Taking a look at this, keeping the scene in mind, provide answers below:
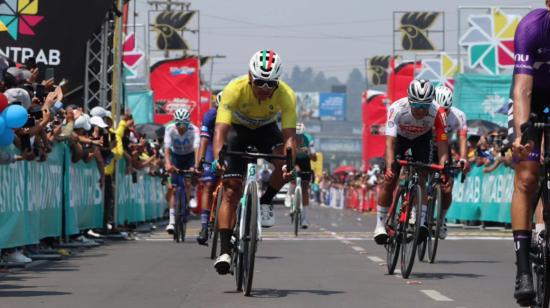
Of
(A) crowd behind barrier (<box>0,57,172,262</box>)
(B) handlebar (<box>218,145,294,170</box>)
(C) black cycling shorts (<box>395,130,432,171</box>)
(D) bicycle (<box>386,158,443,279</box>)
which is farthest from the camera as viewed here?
(A) crowd behind barrier (<box>0,57,172,262</box>)

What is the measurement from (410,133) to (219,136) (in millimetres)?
3295

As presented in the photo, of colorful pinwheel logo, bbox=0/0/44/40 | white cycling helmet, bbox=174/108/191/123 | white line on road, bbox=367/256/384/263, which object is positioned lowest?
white line on road, bbox=367/256/384/263

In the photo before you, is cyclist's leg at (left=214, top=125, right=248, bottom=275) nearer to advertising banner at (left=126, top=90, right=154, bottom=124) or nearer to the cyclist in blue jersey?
the cyclist in blue jersey

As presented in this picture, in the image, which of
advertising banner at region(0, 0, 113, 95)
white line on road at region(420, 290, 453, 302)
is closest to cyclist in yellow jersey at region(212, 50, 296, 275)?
white line on road at region(420, 290, 453, 302)

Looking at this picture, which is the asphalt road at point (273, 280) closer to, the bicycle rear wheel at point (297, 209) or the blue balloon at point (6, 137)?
the blue balloon at point (6, 137)

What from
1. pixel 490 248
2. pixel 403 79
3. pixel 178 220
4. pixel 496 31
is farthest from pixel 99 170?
pixel 403 79

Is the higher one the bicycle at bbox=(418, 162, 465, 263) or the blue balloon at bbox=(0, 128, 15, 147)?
the blue balloon at bbox=(0, 128, 15, 147)

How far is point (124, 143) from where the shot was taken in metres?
23.7

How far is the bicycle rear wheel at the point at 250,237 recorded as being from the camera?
10.4m

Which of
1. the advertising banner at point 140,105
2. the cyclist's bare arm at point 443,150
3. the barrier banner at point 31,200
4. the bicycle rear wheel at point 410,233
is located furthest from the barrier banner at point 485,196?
the advertising banner at point 140,105

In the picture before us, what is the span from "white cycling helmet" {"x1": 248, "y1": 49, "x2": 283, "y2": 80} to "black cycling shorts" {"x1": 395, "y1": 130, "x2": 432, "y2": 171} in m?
3.39

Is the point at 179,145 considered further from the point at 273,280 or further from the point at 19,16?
the point at 273,280

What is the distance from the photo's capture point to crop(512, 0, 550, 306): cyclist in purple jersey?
775 centimetres

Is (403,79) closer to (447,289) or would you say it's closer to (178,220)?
(178,220)
